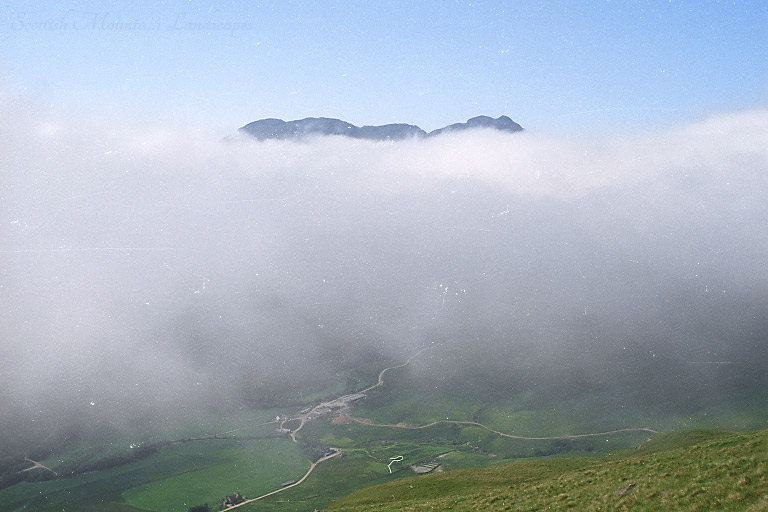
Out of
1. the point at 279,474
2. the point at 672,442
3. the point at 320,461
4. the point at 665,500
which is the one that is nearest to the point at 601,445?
the point at 320,461

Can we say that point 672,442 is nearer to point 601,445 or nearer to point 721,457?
point 721,457

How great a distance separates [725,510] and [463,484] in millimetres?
40830

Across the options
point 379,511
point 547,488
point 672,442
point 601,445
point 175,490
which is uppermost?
point 547,488

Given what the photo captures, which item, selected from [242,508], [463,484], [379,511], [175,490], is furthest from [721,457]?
[175,490]

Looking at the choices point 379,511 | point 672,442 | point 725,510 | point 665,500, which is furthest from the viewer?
point 672,442

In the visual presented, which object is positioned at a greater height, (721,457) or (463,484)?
(721,457)

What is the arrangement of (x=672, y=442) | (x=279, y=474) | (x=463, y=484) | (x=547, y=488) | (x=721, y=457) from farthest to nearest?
1. (x=279, y=474)
2. (x=672, y=442)
3. (x=463, y=484)
4. (x=547, y=488)
5. (x=721, y=457)

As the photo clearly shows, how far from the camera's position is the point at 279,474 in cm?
18162

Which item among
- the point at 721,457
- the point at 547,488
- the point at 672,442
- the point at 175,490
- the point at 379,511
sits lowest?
the point at 175,490

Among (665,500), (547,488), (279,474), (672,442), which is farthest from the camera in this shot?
(279,474)

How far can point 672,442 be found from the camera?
73.1 metres

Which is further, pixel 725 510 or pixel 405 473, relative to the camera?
pixel 405 473

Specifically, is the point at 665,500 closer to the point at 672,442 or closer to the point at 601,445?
the point at 672,442

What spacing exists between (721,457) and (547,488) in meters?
12.3
